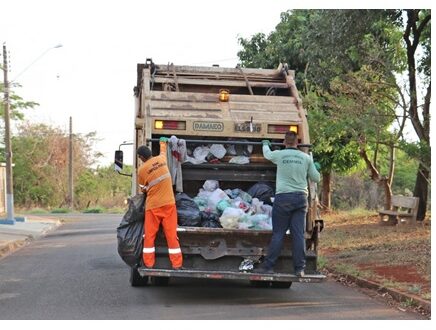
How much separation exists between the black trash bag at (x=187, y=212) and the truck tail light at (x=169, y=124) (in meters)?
0.85

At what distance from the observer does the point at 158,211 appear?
8.40 metres

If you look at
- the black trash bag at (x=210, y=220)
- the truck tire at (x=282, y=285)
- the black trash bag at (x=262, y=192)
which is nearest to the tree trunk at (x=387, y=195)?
the truck tire at (x=282, y=285)

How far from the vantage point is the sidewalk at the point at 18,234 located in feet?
57.0

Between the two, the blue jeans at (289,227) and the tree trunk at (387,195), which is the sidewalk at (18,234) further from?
the tree trunk at (387,195)

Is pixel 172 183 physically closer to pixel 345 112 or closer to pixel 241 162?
pixel 241 162

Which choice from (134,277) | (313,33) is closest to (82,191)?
(313,33)

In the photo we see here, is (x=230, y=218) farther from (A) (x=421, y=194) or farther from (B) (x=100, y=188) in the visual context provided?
(B) (x=100, y=188)

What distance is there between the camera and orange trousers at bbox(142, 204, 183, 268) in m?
8.37

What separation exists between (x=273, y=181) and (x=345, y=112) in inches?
295

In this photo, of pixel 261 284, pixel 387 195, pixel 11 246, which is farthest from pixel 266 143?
pixel 387 195

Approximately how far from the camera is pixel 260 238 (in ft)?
28.5

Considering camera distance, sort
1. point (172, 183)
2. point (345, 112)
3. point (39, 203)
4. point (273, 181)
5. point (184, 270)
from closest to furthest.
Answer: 1. point (184, 270)
2. point (172, 183)
3. point (273, 181)
4. point (345, 112)
5. point (39, 203)

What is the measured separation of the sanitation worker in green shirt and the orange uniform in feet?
3.45

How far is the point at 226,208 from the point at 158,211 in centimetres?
94
